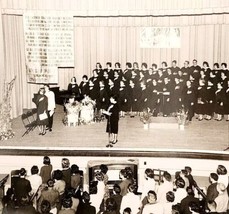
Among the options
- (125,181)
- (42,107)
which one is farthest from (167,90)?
(125,181)

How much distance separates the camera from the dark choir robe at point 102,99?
51.4 ft

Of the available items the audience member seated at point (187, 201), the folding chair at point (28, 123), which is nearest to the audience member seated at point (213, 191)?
the audience member seated at point (187, 201)

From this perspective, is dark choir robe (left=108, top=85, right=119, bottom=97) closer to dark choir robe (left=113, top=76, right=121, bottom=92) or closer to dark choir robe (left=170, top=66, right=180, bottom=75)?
dark choir robe (left=113, top=76, right=121, bottom=92)

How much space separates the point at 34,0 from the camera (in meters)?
15.2

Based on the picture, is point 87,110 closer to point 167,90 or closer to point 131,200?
point 167,90

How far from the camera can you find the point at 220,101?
1525 cm

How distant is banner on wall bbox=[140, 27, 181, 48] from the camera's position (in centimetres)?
1792

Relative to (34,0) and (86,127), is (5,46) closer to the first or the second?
(34,0)

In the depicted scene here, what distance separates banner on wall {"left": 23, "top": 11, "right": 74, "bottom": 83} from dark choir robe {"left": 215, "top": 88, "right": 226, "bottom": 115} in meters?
4.67

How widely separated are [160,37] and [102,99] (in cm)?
375

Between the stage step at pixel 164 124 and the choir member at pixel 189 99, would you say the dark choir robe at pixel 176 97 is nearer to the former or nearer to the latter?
the choir member at pixel 189 99

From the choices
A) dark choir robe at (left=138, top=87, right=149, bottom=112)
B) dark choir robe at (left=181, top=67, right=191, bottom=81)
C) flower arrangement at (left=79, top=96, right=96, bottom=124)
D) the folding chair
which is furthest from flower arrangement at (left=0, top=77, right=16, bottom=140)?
dark choir robe at (left=181, top=67, right=191, bottom=81)

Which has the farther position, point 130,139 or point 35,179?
point 130,139

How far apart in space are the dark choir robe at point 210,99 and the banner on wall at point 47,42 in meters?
4.39
